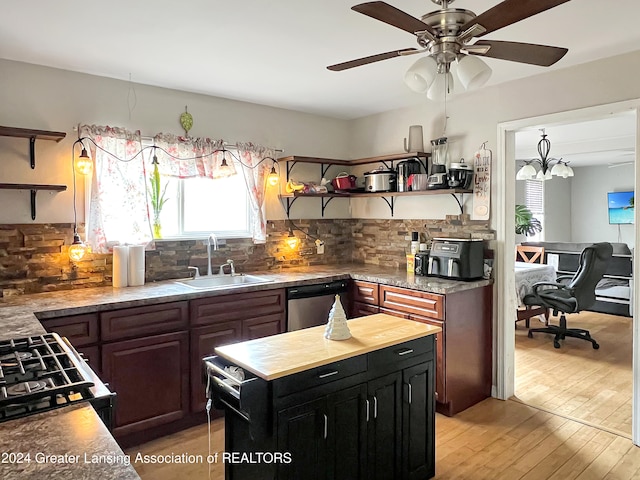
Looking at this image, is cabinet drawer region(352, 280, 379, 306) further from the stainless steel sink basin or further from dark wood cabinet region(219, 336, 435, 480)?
dark wood cabinet region(219, 336, 435, 480)

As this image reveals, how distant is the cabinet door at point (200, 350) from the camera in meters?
2.99

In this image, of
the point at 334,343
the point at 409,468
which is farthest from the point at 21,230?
Result: the point at 409,468

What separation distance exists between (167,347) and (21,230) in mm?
1196

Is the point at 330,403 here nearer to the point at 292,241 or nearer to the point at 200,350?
the point at 200,350

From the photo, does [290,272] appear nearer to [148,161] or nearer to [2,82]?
[148,161]

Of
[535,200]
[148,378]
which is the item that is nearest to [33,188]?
[148,378]

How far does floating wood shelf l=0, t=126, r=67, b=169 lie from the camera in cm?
270

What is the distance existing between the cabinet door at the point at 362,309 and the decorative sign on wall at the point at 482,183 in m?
1.06

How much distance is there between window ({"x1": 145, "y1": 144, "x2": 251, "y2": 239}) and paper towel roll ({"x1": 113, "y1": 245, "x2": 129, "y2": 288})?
420 mm

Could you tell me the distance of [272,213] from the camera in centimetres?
413

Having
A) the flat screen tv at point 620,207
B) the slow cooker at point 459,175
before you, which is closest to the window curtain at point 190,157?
the slow cooker at point 459,175

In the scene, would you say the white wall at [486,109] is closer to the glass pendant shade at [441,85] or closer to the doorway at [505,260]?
the doorway at [505,260]

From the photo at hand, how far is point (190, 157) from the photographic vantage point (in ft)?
11.7

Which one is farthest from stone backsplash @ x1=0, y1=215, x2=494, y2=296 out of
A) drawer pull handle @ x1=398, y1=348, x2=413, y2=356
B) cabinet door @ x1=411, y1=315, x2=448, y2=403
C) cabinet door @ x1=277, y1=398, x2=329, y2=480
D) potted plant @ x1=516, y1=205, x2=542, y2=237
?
potted plant @ x1=516, y1=205, x2=542, y2=237
